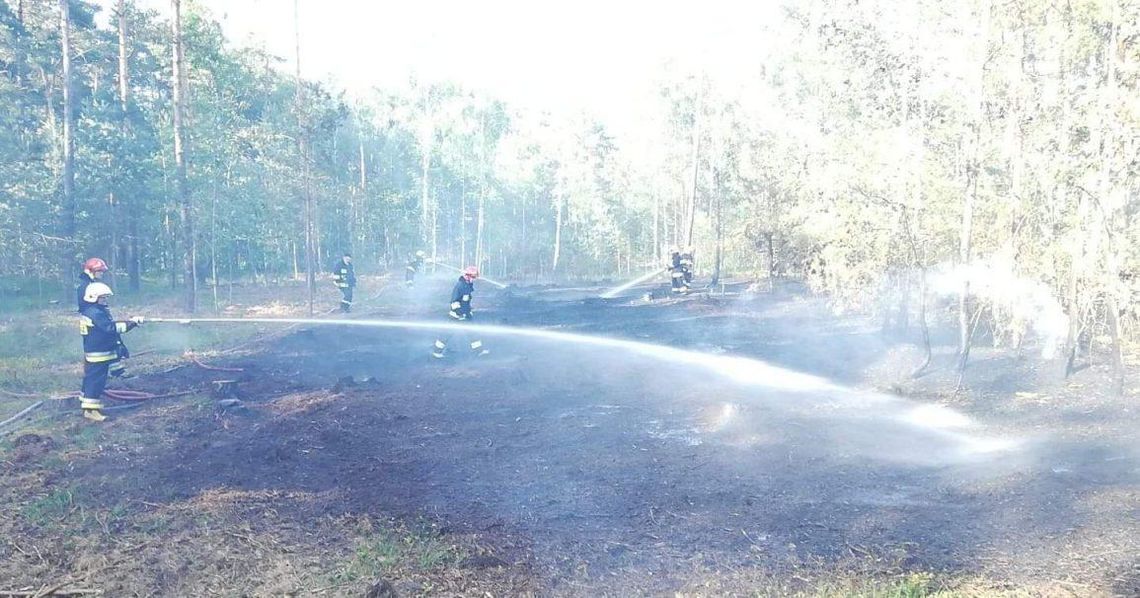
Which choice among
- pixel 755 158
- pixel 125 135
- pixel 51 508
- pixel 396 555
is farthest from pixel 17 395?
pixel 755 158

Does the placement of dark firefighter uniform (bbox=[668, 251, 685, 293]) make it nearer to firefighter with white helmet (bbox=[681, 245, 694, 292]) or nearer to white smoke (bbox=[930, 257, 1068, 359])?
firefighter with white helmet (bbox=[681, 245, 694, 292])

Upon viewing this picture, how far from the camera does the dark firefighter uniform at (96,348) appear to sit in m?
10.6

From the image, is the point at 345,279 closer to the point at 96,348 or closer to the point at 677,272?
the point at 677,272

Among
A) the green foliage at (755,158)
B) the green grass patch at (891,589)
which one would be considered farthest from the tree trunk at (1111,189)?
the green grass patch at (891,589)

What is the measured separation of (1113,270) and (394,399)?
1155 centimetres

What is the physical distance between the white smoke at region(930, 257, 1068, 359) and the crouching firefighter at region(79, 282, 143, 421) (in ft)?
45.9

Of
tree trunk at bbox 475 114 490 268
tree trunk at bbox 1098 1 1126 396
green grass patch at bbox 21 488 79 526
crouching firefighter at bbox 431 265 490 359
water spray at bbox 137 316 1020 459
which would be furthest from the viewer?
tree trunk at bbox 475 114 490 268

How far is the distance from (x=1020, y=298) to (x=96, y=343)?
1578 centimetres

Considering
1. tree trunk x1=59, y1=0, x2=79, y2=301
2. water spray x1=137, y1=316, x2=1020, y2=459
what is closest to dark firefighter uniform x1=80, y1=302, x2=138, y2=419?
water spray x1=137, y1=316, x2=1020, y2=459

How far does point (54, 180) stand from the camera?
2423 centimetres

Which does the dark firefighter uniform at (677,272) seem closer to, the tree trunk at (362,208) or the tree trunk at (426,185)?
the tree trunk at (362,208)

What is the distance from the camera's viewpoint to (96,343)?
10594 mm

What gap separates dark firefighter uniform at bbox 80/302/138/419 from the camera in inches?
416

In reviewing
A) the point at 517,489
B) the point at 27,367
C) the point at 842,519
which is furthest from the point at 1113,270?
the point at 27,367
